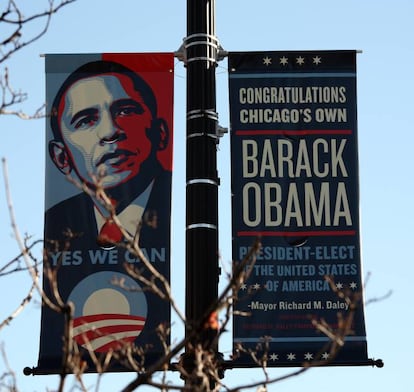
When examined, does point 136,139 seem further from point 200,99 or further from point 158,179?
point 200,99

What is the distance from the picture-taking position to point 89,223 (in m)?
13.2

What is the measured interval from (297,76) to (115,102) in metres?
2.15

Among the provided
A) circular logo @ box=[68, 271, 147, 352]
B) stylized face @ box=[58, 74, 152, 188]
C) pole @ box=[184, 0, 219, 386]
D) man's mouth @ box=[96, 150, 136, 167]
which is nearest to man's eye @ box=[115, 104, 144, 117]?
stylized face @ box=[58, 74, 152, 188]

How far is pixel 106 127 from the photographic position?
13688 millimetres

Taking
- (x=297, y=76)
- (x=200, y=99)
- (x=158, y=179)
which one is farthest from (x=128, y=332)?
(x=297, y=76)

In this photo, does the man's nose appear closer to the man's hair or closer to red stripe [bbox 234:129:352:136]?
the man's hair

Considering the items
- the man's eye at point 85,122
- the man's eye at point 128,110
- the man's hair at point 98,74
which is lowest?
the man's eye at point 85,122

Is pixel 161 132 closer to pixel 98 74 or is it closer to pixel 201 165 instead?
pixel 98 74

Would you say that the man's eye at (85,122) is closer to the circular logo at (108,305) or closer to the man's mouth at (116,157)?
the man's mouth at (116,157)

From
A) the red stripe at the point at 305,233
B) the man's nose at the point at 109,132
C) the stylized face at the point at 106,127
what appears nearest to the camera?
the red stripe at the point at 305,233

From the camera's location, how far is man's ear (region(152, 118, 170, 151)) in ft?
44.2

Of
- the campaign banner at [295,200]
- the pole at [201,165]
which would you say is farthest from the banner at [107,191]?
the pole at [201,165]

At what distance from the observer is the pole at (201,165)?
11.1m

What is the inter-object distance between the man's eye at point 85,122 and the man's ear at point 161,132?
0.72 meters
